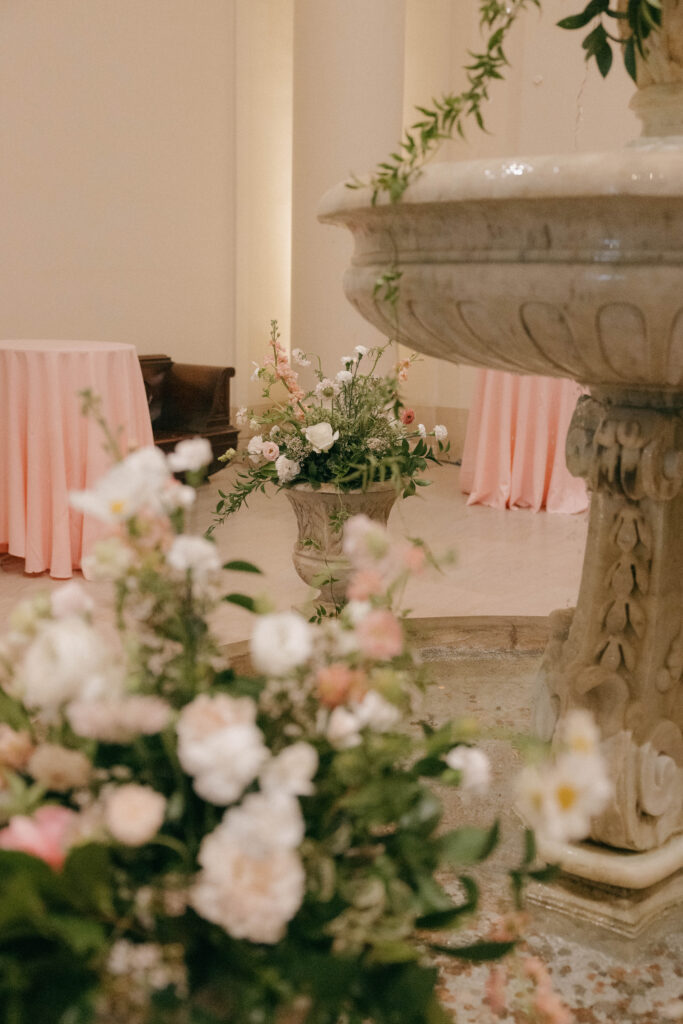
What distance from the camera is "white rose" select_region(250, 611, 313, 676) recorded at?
0.74 metres

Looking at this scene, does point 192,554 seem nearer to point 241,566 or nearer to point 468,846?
point 241,566

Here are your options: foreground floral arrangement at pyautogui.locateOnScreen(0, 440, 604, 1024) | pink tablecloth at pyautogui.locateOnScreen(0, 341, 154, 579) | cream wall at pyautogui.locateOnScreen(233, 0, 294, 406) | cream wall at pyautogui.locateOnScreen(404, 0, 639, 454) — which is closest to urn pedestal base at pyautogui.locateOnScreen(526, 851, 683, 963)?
foreground floral arrangement at pyautogui.locateOnScreen(0, 440, 604, 1024)

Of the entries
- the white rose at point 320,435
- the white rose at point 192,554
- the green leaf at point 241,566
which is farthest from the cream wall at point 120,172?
the white rose at point 192,554

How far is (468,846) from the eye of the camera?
82 cm

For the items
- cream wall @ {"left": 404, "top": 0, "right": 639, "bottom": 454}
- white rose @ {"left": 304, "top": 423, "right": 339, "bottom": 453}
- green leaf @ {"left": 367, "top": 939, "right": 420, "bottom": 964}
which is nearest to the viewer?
green leaf @ {"left": 367, "top": 939, "right": 420, "bottom": 964}

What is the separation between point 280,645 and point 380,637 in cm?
9

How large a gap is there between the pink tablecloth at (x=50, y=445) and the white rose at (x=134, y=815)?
326 centimetres

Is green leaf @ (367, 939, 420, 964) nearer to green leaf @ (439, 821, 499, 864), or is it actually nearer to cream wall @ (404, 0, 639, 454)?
green leaf @ (439, 821, 499, 864)

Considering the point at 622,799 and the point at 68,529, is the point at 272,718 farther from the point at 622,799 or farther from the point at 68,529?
the point at 68,529

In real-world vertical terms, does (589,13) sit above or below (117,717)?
above

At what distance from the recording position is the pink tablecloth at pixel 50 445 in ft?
12.7

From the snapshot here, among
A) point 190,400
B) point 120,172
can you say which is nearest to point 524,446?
point 190,400

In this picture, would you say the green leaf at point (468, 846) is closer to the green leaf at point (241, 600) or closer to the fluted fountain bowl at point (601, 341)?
the green leaf at point (241, 600)

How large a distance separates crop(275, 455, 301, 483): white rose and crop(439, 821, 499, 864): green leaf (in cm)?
210
